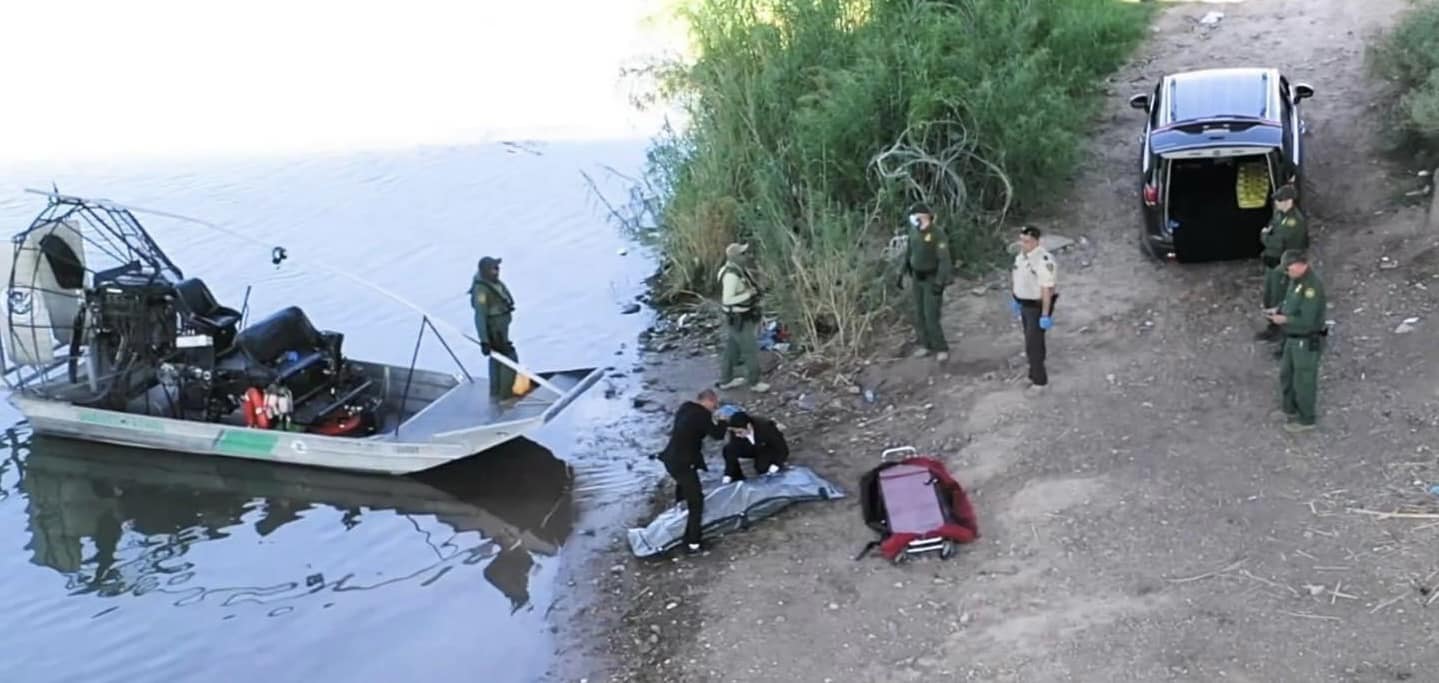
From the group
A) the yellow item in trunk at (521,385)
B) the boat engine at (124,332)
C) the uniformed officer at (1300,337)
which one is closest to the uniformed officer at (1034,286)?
the uniformed officer at (1300,337)

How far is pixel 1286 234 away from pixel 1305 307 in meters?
1.91

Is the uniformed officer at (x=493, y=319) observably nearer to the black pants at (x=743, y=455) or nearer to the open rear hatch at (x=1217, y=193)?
Answer: the black pants at (x=743, y=455)

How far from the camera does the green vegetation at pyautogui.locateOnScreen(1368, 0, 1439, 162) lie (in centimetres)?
1602

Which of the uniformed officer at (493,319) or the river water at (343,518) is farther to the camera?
the uniformed officer at (493,319)

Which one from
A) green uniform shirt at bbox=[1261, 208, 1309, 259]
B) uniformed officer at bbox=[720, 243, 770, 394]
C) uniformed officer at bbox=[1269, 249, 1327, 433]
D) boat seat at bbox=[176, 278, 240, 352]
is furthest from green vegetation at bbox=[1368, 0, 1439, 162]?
boat seat at bbox=[176, 278, 240, 352]

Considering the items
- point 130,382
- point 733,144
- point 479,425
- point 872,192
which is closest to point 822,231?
point 872,192

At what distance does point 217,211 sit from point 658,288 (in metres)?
7.96

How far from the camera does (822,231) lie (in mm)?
16531

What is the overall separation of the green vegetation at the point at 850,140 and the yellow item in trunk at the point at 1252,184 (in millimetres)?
2631

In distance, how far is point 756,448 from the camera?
13.0 metres

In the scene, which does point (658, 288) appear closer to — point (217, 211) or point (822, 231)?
point (822, 231)

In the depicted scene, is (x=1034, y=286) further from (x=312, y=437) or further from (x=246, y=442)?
(x=246, y=442)

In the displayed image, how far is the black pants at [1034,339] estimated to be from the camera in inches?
516

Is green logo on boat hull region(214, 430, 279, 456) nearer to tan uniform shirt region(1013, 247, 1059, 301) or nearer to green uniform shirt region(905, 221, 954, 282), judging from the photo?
green uniform shirt region(905, 221, 954, 282)
